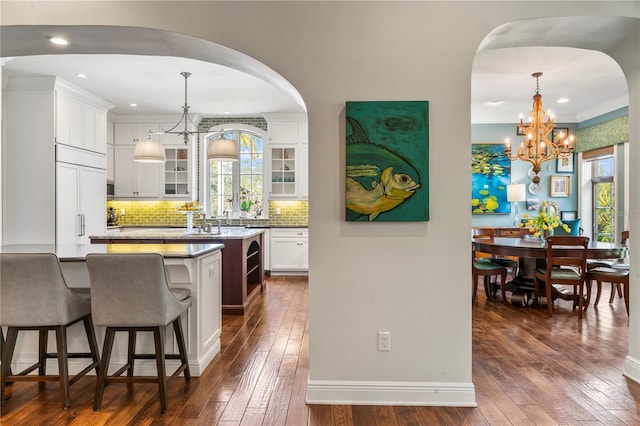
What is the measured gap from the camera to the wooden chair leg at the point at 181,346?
8.83ft

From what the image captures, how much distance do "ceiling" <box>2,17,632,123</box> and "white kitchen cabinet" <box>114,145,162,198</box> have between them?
31.8 inches

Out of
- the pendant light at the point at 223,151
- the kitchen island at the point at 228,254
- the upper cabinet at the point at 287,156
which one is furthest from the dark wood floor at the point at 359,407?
the upper cabinet at the point at 287,156

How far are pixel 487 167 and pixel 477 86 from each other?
222 cm

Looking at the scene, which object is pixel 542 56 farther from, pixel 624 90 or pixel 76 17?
pixel 76 17

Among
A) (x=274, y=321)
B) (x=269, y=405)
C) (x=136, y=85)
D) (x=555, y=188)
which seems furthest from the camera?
(x=555, y=188)

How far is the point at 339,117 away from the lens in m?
2.49

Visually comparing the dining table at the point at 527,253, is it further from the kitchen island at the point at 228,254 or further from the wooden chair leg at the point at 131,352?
the wooden chair leg at the point at 131,352

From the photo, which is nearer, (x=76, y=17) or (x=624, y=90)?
(x=76, y=17)

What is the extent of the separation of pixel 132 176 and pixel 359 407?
21.0 ft

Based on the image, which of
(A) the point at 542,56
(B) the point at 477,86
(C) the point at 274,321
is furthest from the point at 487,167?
(C) the point at 274,321

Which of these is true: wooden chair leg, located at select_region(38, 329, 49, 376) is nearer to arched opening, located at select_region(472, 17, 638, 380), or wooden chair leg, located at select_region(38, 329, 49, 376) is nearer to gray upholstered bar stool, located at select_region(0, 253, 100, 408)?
gray upholstered bar stool, located at select_region(0, 253, 100, 408)

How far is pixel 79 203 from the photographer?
5574 mm

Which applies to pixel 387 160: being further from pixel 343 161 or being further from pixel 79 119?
pixel 79 119

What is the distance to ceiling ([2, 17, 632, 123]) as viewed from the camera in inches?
112
